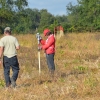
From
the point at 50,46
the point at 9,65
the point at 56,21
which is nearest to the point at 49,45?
the point at 50,46

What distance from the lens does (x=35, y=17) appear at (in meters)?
127

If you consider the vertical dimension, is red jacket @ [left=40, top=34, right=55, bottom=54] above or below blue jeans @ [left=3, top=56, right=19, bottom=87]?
above

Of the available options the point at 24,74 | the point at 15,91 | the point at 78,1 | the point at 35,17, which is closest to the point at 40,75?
the point at 24,74

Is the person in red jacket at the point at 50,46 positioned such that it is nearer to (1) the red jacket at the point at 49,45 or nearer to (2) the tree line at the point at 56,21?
(1) the red jacket at the point at 49,45

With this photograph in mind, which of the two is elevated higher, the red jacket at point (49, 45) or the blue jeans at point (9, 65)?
the red jacket at point (49, 45)

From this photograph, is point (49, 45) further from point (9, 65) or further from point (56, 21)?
point (56, 21)

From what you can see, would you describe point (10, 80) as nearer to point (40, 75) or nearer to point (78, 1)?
point (40, 75)

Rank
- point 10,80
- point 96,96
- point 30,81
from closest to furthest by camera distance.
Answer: point 96,96
point 10,80
point 30,81

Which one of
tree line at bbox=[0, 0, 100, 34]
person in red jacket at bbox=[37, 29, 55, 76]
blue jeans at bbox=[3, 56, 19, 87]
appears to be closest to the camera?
blue jeans at bbox=[3, 56, 19, 87]

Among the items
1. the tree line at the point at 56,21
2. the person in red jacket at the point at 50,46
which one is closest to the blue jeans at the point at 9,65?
the person in red jacket at the point at 50,46

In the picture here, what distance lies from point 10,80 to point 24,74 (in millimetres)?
1988

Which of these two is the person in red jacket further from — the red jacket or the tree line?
the tree line

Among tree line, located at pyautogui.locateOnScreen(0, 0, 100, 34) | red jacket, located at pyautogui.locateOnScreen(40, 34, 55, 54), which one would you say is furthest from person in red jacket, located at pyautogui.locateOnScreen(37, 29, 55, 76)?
tree line, located at pyautogui.locateOnScreen(0, 0, 100, 34)

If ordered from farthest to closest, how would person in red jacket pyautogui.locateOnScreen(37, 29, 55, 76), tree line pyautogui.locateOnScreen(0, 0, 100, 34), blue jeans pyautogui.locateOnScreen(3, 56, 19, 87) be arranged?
→ tree line pyautogui.locateOnScreen(0, 0, 100, 34), person in red jacket pyautogui.locateOnScreen(37, 29, 55, 76), blue jeans pyautogui.locateOnScreen(3, 56, 19, 87)
